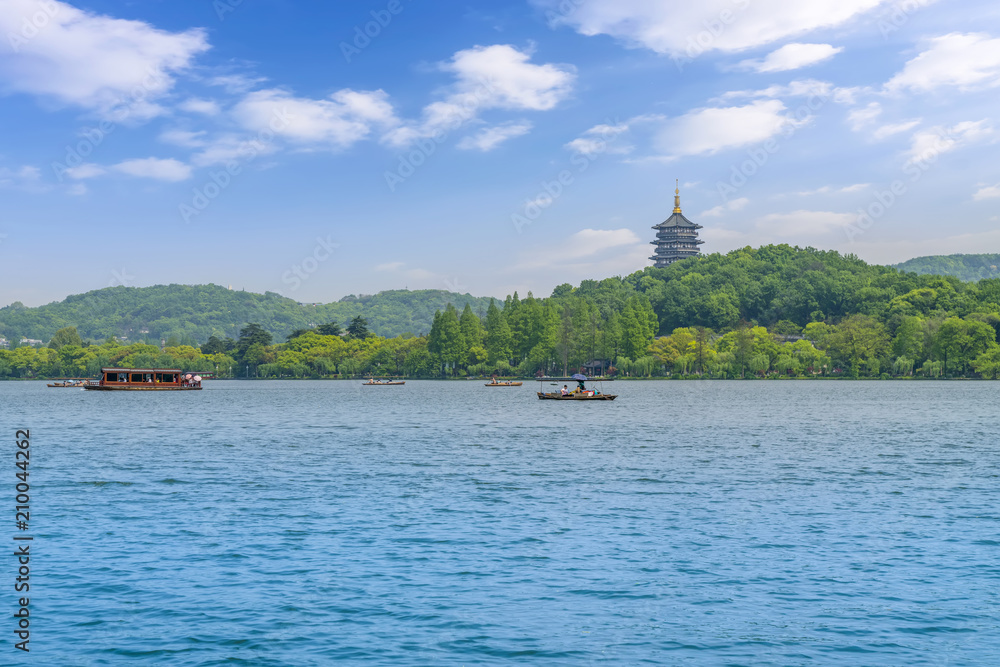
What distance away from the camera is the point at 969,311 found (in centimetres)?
14650

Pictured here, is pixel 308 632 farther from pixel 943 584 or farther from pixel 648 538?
pixel 943 584

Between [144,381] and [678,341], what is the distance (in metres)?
87.8

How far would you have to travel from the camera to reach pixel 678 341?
5969 inches

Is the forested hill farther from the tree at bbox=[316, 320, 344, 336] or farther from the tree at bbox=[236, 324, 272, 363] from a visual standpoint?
the tree at bbox=[236, 324, 272, 363]

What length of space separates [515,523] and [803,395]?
8228 centimetres

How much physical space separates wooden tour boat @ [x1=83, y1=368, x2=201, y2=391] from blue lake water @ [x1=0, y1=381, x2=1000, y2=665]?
79943 millimetres

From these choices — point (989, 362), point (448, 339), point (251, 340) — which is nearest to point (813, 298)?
point (989, 362)

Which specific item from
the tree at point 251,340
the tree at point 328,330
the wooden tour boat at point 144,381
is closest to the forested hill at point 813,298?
the tree at point 328,330

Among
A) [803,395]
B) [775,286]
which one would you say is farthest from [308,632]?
[775,286]

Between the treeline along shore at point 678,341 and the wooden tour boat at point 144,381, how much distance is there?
48.6m

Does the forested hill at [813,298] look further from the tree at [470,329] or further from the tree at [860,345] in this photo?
the tree at [470,329]

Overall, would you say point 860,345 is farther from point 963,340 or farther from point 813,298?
point 813,298

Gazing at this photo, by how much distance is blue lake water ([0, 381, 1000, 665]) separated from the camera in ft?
42.9

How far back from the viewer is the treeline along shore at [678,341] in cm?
13812
